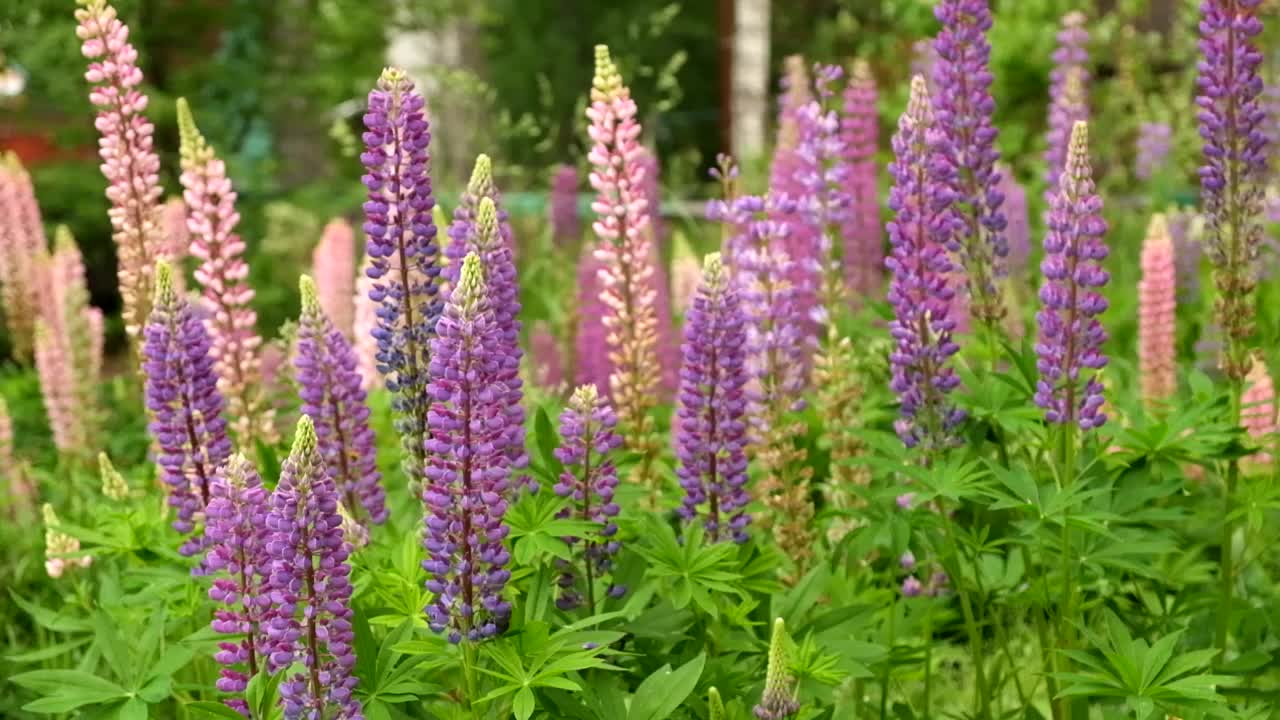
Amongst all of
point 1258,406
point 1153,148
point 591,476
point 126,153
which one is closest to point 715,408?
point 591,476

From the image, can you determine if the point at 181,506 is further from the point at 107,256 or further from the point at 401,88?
the point at 107,256

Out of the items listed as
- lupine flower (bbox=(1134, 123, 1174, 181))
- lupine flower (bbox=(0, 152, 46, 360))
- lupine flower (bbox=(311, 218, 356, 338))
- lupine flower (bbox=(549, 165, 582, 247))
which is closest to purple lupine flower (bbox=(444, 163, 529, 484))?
lupine flower (bbox=(311, 218, 356, 338))

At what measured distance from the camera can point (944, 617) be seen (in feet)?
12.6

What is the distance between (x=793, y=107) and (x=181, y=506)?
3.00 metres

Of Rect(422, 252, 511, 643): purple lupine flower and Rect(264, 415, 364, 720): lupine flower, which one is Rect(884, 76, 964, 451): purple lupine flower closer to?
Rect(422, 252, 511, 643): purple lupine flower

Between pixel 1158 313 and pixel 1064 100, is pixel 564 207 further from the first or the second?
pixel 1158 313

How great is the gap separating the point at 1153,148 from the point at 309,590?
754 cm

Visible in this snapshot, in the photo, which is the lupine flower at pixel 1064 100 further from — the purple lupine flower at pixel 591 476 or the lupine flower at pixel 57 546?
the lupine flower at pixel 57 546

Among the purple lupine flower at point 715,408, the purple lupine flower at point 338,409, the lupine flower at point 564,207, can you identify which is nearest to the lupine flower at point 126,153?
the purple lupine flower at point 338,409

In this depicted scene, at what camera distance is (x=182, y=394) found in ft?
11.0

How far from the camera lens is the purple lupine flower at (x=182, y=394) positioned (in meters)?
3.33

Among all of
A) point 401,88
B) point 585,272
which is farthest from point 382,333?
point 585,272

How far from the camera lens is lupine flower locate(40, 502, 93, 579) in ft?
13.0

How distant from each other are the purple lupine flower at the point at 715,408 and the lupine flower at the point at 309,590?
3.05ft
